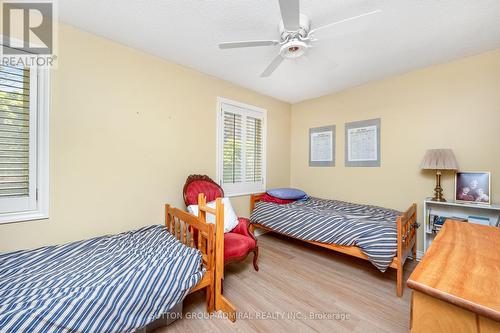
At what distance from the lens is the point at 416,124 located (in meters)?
2.68

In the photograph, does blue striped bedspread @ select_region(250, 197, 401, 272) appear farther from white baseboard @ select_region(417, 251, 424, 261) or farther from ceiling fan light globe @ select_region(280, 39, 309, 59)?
ceiling fan light globe @ select_region(280, 39, 309, 59)

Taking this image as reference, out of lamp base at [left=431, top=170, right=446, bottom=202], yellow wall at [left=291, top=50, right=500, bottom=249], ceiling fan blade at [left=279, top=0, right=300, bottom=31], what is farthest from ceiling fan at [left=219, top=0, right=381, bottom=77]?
lamp base at [left=431, top=170, right=446, bottom=202]

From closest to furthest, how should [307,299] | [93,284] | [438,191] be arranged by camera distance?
[93,284] → [307,299] → [438,191]

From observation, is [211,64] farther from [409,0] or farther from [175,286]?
[175,286]

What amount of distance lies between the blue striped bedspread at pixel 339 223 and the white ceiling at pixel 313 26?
1.85m

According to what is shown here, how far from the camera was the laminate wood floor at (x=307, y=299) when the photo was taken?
5.11 feet

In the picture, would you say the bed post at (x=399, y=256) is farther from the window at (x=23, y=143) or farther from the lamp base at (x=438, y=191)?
the window at (x=23, y=143)

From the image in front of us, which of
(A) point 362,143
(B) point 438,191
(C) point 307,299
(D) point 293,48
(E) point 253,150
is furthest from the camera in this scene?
(E) point 253,150

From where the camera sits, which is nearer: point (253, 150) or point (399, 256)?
point (399, 256)

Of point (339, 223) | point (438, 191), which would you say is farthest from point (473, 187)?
point (339, 223)

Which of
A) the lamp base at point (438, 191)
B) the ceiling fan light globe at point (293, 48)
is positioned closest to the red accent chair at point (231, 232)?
the ceiling fan light globe at point (293, 48)

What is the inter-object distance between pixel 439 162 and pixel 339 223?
133 cm

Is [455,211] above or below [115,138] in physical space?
below

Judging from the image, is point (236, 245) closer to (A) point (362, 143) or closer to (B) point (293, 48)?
(B) point (293, 48)
